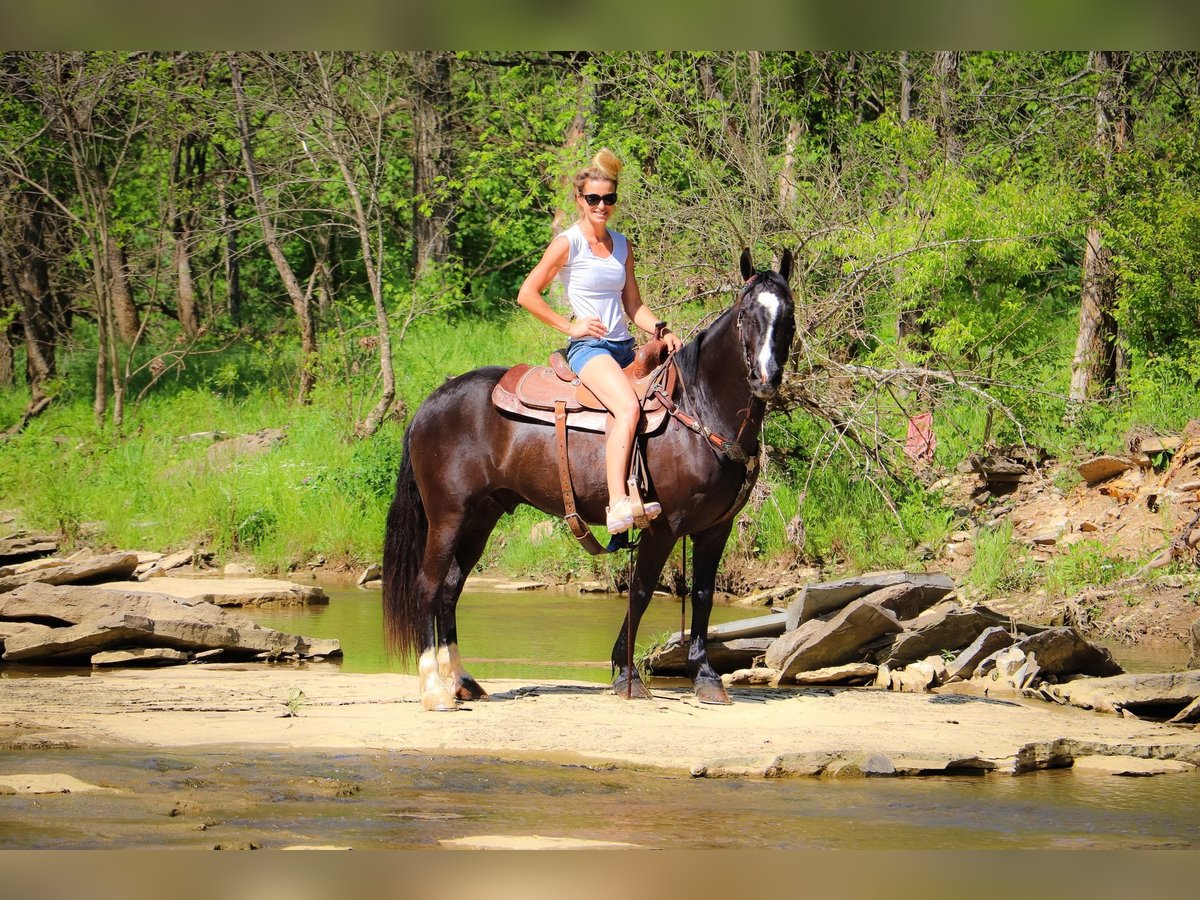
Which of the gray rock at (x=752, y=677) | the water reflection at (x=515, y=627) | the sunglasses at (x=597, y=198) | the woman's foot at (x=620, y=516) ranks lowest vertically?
the water reflection at (x=515, y=627)

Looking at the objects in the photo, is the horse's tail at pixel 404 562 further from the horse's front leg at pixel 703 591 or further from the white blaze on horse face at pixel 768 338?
the white blaze on horse face at pixel 768 338

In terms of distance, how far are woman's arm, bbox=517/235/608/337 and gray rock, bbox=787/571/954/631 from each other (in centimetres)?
312

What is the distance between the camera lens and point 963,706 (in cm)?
835

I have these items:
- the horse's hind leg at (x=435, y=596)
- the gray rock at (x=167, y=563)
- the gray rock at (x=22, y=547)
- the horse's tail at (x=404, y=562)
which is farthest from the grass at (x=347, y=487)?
the horse's hind leg at (x=435, y=596)

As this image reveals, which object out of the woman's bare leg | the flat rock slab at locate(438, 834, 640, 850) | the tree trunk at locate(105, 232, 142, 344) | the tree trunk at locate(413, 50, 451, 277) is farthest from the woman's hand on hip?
the tree trunk at locate(105, 232, 142, 344)

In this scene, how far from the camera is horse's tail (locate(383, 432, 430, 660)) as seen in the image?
855 centimetres

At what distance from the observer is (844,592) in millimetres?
10188

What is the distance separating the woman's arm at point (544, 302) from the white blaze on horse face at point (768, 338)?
3.62 ft

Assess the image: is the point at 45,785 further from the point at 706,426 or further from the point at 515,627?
the point at 515,627

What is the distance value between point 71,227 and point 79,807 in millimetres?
18805

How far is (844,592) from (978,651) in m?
1.18

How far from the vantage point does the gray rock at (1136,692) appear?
8320mm
